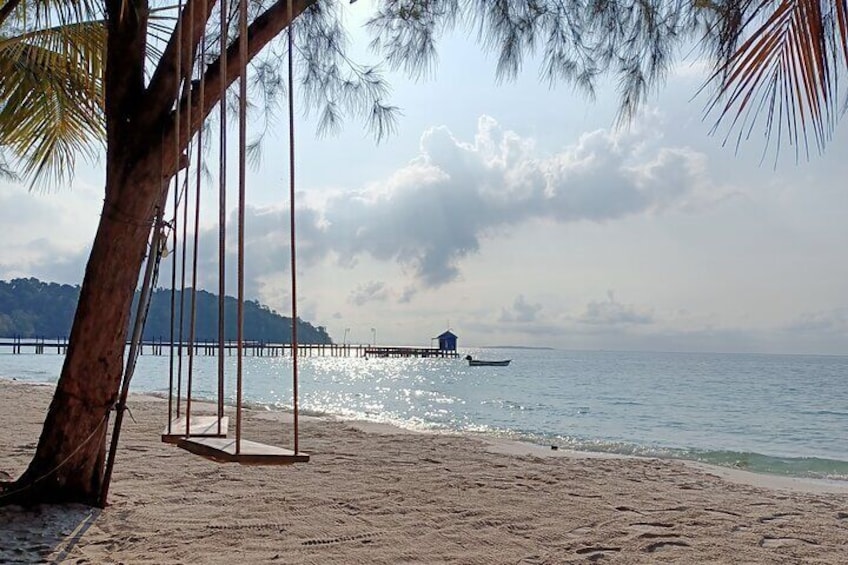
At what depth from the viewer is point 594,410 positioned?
68.0 ft

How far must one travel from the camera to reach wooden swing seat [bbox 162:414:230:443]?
9.00 feet

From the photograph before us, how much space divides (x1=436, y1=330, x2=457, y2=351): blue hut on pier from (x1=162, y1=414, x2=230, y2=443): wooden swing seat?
59.2 meters

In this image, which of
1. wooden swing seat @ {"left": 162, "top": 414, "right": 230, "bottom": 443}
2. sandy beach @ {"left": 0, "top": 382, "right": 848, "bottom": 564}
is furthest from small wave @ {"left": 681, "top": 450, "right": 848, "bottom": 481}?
wooden swing seat @ {"left": 162, "top": 414, "right": 230, "bottom": 443}

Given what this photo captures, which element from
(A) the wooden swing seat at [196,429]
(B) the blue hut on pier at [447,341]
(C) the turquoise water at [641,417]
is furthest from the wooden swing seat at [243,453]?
(B) the blue hut on pier at [447,341]

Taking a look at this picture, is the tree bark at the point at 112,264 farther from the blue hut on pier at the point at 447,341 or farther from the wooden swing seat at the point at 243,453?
the blue hut on pier at the point at 447,341

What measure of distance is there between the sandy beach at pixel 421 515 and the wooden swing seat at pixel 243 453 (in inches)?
28.3

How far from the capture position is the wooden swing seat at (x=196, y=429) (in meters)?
2.74

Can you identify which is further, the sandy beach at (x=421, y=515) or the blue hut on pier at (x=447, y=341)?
the blue hut on pier at (x=447, y=341)

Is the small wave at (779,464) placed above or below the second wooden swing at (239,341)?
below

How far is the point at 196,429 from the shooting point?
2943mm

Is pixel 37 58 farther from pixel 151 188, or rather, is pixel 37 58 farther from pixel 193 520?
pixel 193 520

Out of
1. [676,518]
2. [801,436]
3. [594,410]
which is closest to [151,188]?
[676,518]

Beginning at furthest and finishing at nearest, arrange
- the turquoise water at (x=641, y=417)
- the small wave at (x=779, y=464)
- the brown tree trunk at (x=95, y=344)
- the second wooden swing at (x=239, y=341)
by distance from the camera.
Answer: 1. the turquoise water at (x=641, y=417)
2. the small wave at (x=779, y=464)
3. the brown tree trunk at (x=95, y=344)
4. the second wooden swing at (x=239, y=341)

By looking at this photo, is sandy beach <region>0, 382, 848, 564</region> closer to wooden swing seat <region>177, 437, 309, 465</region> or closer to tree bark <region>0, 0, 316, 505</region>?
tree bark <region>0, 0, 316, 505</region>
